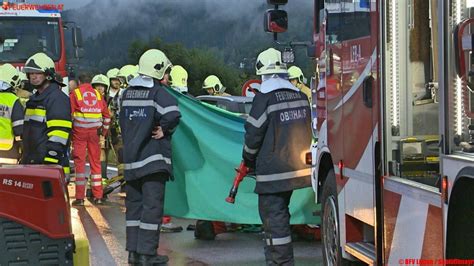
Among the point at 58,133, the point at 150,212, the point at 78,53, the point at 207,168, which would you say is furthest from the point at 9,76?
the point at 78,53

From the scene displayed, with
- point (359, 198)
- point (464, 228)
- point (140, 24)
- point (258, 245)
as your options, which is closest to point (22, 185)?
point (359, 198)

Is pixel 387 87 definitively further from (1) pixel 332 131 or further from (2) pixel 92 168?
(2) pixel 92 168

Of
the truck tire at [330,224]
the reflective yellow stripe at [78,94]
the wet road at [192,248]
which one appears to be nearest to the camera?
the truck tire at [330,224]

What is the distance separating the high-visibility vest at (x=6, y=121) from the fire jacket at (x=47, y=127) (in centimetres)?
77

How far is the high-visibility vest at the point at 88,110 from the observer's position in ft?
45.0

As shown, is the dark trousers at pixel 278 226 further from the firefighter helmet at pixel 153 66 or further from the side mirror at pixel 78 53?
the side mirror at pixel 78 53

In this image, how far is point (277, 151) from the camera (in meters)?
7.81

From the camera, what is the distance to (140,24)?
13888cm

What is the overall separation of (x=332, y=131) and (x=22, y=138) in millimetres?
3515

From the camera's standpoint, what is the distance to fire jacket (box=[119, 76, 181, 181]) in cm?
855

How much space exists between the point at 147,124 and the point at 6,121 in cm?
206

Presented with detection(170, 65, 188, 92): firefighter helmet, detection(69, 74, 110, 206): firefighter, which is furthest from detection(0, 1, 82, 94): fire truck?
detection(69, 74, 110, 206): firefighter

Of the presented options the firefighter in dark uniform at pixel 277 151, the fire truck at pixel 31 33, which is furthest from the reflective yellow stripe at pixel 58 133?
the fire truck at pixel 31 33

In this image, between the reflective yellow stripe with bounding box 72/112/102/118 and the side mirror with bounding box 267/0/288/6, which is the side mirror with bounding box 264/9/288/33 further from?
the reflective yellow stripe with bounding box 72/112/102/118
